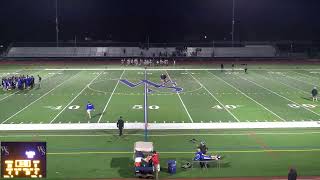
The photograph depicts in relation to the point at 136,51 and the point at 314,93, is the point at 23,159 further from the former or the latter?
the point at 136,51

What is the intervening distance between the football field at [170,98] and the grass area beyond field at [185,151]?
2829 mm

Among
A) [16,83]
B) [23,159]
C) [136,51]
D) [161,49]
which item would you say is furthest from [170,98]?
[136,51]

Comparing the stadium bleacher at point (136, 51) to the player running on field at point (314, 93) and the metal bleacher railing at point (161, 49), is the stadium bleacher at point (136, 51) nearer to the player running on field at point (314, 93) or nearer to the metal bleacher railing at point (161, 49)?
the metal bleacher railing at point (161, 49)

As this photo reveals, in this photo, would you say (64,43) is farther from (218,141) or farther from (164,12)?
(218,141)

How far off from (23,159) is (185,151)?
882 cm

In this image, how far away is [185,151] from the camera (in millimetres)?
16938

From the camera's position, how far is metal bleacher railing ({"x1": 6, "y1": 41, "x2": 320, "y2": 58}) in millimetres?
67812

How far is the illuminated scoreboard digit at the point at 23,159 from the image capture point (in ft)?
29.8

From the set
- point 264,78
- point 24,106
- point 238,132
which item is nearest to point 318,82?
point 264,78

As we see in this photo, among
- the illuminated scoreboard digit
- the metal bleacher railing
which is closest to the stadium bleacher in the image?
the metal bleacher railing

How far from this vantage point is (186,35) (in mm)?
79312

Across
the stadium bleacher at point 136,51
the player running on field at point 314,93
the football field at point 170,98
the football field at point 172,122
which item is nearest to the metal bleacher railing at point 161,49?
the stadium bleacher at point 136,51

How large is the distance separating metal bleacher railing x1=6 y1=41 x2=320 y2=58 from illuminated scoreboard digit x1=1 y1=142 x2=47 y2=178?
57239 mm

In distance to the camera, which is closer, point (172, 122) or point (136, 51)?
point (172, 122)
